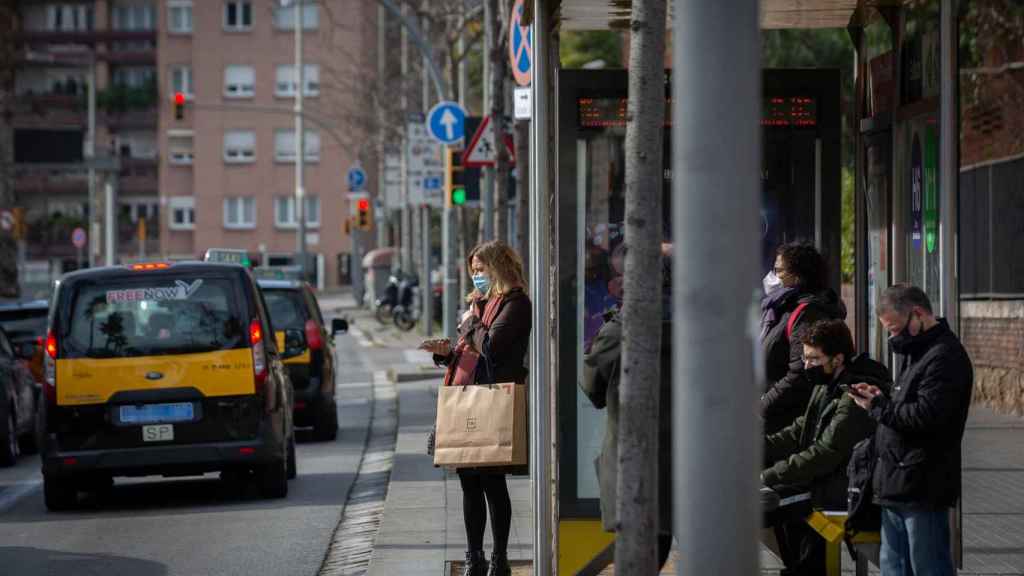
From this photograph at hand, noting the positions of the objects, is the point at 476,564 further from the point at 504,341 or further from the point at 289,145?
the point at 289,145

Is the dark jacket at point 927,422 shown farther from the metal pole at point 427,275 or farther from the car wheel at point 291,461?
the metal pole at point 427,275

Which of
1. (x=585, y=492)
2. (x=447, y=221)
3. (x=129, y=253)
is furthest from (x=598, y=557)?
(x=129, y=253)

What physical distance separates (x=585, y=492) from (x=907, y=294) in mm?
2126

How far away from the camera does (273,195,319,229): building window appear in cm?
8912

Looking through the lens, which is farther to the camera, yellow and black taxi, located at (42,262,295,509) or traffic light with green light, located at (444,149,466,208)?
traffic light with green light, located at (444,149,466,208)

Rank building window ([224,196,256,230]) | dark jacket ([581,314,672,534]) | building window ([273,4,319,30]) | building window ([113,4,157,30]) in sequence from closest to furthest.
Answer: dark jacket ([581,314,672,534]), building window ([273,4,319,30]), building window ([224,196,256,230]), building window ([113,4,157,30])

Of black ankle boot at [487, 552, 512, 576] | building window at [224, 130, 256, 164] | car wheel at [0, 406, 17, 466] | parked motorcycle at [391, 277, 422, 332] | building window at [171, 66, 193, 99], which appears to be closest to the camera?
black ankle boot at [487, 552, 512, 576]

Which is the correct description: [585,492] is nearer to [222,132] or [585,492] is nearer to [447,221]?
[447,221]

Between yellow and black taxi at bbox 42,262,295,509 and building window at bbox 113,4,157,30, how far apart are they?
84.0m

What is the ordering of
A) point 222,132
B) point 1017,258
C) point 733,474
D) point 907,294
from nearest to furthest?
point 733,474 → point 907,294 → point 1017,258 → point 222,132

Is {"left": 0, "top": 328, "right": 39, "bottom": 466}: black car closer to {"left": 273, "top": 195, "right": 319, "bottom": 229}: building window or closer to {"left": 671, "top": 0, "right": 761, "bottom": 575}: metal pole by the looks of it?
{"left": 671, "top": 0, "right": 761, "bottom": 575}: metal pole

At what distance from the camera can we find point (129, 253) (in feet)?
307

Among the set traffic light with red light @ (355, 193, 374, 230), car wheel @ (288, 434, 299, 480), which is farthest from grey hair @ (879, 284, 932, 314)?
traffic light with red light @ (355, 193, 374, 230)

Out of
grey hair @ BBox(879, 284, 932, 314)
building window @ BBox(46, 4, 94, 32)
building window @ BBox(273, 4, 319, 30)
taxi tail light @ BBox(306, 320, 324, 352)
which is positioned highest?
building window @ BBox(46, 4, 94, 32)
